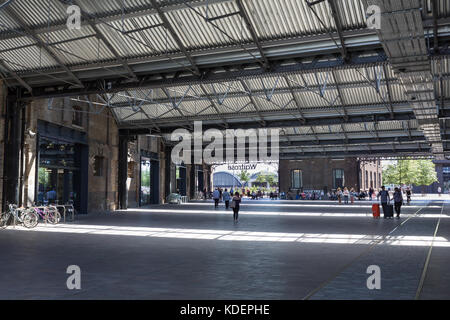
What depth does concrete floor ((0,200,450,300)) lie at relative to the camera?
7.01 metres

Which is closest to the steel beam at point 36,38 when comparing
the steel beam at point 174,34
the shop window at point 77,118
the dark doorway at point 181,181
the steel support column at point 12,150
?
the steel support column at point 12,150

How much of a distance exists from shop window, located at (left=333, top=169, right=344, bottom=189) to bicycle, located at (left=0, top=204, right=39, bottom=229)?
49.0 meters

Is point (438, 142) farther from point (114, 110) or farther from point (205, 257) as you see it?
point (205, 257)

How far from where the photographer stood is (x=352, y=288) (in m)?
7.23

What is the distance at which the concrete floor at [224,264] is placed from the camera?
7008mm

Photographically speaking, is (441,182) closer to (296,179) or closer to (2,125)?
(296,179)

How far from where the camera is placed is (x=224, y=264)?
9.64m

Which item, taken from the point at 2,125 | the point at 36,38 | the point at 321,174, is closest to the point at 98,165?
the point at 2,125

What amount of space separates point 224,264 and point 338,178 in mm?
55599

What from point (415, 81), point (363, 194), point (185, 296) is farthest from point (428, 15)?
point (363, 194)

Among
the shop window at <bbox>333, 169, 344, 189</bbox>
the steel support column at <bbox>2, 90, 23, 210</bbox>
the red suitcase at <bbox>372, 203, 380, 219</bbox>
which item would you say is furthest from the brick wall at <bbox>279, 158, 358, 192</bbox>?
the steel support column at <bbox>2, 90, 23, 210</bbox>

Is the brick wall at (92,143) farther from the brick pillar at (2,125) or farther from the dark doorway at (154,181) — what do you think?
the dark doorway at (154,181)

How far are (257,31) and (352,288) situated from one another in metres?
11.6
